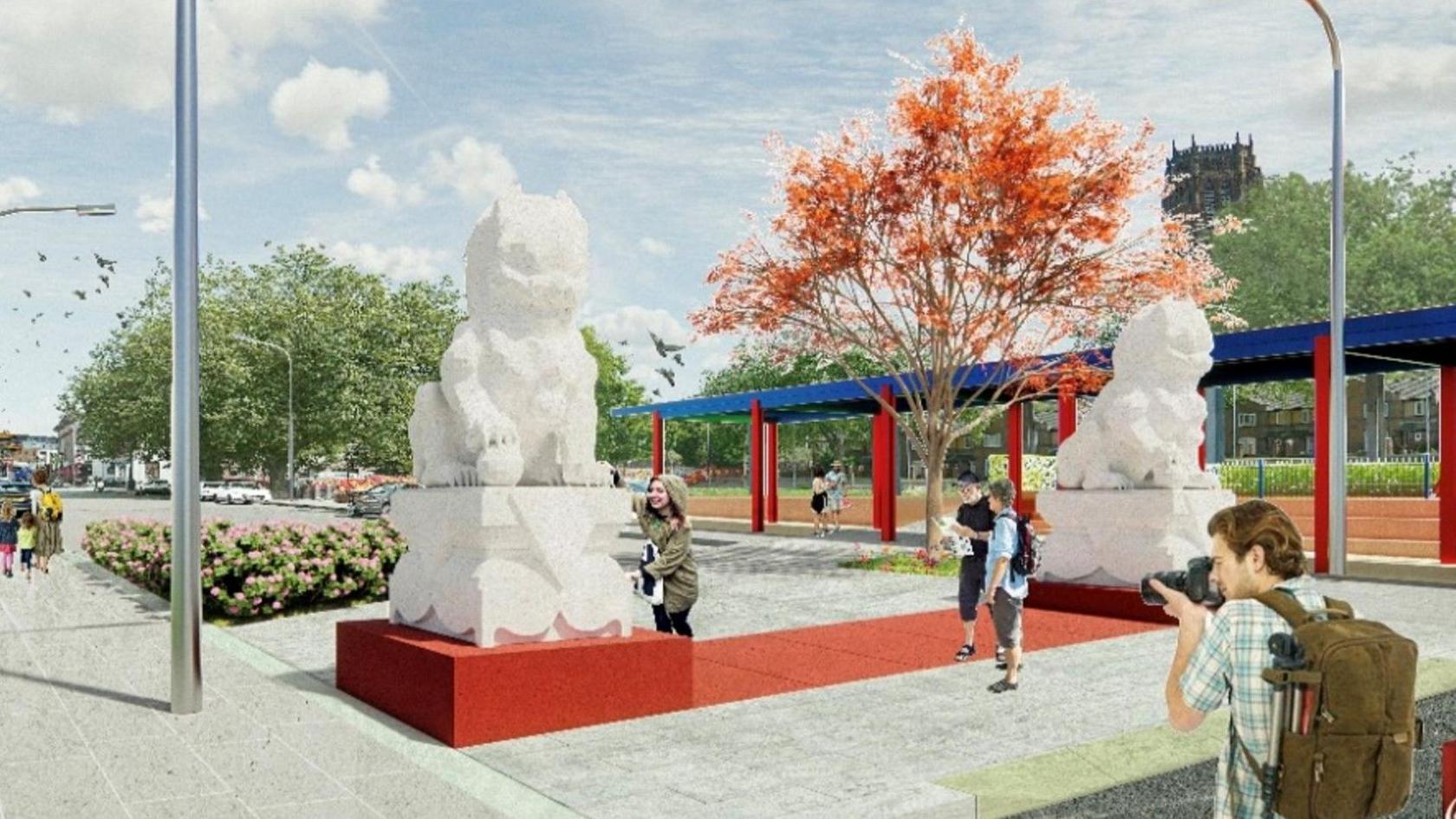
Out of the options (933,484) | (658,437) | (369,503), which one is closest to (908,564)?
(933,484)

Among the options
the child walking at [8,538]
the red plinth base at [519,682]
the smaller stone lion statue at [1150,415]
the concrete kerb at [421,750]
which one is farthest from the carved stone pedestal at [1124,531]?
the child walking at [8,538]

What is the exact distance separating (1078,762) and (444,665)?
3.58 metres

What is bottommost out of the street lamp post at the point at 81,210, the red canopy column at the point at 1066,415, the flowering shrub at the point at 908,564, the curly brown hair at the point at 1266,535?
the flowering shrub at the point at 908,564

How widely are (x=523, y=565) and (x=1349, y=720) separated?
546 centimetres

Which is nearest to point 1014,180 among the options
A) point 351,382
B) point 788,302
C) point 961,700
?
point 788,302

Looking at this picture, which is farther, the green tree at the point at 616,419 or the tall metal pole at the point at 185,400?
the green tree at the point at 616,419

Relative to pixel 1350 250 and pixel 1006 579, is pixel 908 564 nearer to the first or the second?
pixel 1006 579

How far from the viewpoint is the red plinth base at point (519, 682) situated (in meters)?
6.97

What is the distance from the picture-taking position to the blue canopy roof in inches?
637

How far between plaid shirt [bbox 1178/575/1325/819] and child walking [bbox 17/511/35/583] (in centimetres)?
1775

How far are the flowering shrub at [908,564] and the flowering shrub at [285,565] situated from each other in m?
7.14

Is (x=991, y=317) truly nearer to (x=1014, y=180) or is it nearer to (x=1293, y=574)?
(x=1014, y=180)

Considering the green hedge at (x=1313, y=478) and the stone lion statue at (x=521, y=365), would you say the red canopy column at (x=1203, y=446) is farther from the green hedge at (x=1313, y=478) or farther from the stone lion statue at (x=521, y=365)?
the stone lion statue at (x=521, y=365)

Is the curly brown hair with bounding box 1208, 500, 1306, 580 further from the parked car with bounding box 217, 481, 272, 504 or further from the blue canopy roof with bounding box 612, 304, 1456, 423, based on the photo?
the parked car with bounding box 217, 481, 272, 504
